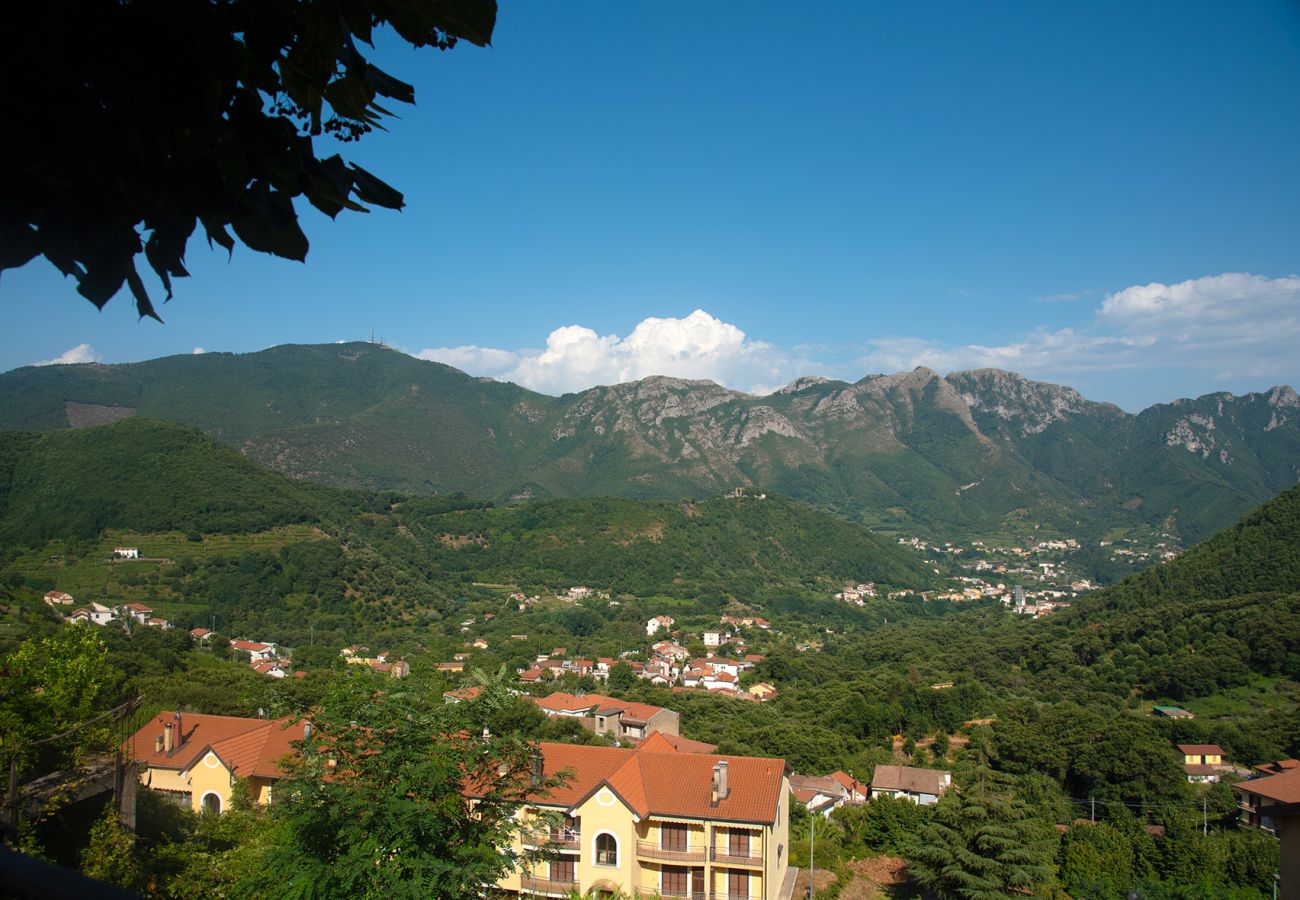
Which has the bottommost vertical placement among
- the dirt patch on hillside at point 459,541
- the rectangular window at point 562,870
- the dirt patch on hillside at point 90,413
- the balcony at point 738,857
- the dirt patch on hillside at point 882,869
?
the dirt patch on hillside at point 882,869

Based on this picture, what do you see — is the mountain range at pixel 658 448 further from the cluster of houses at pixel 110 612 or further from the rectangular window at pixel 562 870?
the rectangular window at pixel 562 870

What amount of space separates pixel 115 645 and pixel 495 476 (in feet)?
435

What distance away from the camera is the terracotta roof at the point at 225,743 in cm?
1694

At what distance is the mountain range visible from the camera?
144m

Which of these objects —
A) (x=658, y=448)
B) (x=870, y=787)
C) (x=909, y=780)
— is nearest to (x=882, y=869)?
(x=909, y=780)

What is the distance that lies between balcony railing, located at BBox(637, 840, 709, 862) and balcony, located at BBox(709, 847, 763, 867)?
7.8 inches

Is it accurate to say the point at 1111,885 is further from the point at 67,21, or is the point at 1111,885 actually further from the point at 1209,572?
the point at 1209,572

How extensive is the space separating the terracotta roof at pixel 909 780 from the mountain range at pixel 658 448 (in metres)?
116

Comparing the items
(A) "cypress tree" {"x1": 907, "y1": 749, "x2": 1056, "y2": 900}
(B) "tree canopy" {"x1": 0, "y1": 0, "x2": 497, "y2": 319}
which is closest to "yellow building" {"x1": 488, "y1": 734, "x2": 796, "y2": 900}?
(A) "cypress tree" {"x1": 907, "y1": 749, "x2": 1056, "y2": 900}

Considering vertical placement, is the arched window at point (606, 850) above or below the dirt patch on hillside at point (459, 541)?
below

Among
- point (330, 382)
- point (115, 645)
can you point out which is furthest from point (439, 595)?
point (330, 382)

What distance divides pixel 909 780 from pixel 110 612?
41078 millimetres

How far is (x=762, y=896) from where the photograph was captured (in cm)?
1567

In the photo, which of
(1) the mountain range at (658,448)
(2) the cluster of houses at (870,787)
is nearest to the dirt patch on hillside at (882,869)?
(2) the cluster of houses at (870,787)
